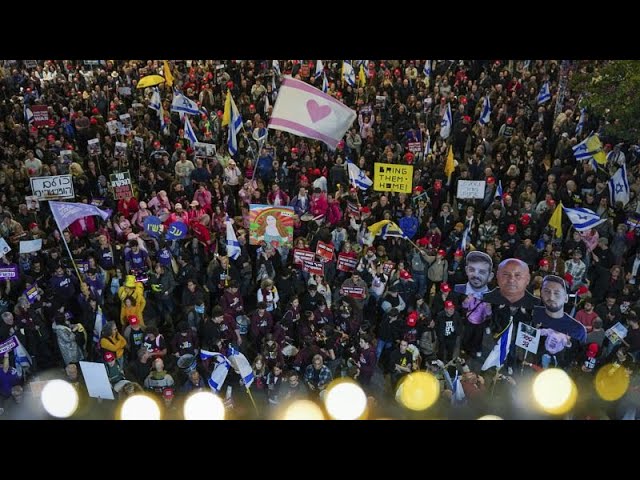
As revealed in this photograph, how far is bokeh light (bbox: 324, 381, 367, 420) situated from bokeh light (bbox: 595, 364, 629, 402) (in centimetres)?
324

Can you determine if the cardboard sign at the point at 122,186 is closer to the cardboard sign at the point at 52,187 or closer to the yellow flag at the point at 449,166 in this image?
the cardboard sign at the point at 52,187

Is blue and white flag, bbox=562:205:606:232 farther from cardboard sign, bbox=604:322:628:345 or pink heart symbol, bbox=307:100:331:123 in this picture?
pink heart symbol, bbox=307:100:331:123

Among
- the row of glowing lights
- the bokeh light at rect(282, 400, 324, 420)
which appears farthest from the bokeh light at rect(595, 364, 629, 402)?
the bokeh light at rect(282, 400, 324, 420)

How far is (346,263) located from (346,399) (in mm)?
2354

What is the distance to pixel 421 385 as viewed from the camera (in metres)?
8.47

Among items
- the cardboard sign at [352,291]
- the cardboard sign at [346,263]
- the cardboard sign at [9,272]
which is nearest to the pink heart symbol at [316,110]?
the cardboard sign at [346,263]

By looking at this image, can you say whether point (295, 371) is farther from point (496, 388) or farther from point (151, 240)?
point (151, 240)

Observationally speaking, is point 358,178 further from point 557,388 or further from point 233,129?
point 557,388

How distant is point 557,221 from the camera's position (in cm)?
1103

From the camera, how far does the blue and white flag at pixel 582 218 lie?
10.6m

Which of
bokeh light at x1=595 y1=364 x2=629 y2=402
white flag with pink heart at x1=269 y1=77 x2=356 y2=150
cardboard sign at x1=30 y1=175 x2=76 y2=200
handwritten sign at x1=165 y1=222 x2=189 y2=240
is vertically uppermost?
white flag with pink heart at x1=269 y1=77 x2=356 y2=150

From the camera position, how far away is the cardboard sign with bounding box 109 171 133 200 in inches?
473

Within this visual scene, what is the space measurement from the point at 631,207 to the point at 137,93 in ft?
46.1

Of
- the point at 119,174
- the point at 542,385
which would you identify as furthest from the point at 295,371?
the point at 119,174
